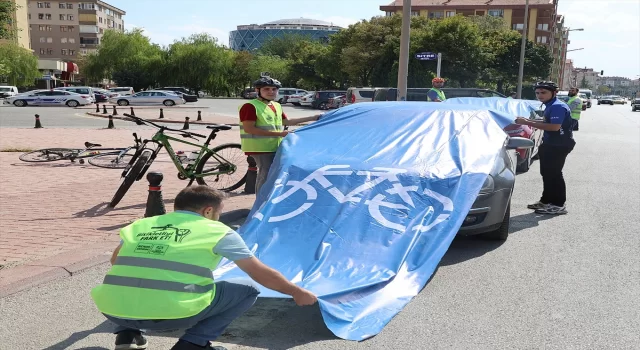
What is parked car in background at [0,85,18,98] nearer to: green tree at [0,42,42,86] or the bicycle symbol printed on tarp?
green tree at [0,42,42,86]

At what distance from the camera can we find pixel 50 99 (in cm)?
4131

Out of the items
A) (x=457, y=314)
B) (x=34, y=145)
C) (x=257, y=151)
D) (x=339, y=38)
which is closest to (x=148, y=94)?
(x=339, y=38)

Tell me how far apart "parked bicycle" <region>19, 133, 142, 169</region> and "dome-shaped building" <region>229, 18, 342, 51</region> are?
141512 millimetres

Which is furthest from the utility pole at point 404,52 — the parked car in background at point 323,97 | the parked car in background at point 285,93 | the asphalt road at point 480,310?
the parked car in background at point 285,93

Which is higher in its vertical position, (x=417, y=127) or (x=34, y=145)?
(x=417, y=127)

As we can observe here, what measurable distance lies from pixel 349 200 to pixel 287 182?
68 centimetres

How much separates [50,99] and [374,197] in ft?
136

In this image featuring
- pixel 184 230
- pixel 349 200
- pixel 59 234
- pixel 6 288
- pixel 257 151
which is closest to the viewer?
pixel 184 230

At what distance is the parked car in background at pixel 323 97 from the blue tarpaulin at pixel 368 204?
34.6 m

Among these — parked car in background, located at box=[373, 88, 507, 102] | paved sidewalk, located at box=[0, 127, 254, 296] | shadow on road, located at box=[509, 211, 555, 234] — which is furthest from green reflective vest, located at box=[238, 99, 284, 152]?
parked car in background, located at box=[373, 88, 507, 102]

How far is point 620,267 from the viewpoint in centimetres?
537

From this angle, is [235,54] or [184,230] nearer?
[184,230]

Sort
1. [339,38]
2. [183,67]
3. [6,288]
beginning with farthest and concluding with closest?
[183,67], [339,38], [6,288]

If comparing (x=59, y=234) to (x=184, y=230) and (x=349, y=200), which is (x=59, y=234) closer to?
(x=349, y=200)
